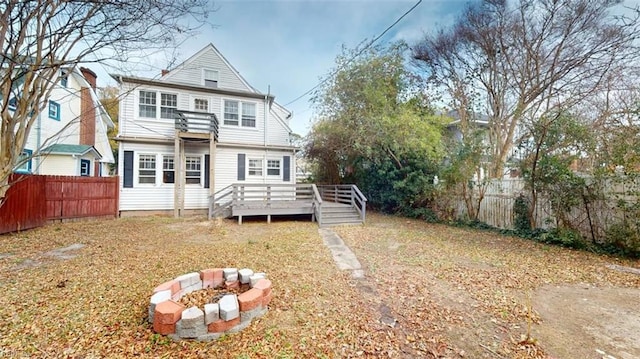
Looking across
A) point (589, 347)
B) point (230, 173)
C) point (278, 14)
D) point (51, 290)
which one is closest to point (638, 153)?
point (589, 347)

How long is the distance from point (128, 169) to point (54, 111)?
20.8 feet

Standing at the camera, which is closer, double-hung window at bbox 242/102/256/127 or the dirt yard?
the dirt yard

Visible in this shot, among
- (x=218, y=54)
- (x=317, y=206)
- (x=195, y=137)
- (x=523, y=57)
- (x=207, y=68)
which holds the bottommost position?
(x=317, y=206)

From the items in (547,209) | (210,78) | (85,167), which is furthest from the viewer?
(85,167)

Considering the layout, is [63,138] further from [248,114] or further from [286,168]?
[286,168]

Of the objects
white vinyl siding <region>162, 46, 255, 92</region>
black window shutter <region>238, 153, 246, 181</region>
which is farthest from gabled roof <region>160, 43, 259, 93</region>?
black window shutter <region>238, 153, 246, 181</region>

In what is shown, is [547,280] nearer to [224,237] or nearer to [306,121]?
[224,237]

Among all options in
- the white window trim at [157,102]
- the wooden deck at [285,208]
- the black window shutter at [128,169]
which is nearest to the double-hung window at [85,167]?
the black window shutter at [128,169]

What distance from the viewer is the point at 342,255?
6.04 meters

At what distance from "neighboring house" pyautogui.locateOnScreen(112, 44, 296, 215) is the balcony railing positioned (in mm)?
37

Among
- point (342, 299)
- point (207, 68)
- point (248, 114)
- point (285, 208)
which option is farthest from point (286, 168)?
point (342, 299)

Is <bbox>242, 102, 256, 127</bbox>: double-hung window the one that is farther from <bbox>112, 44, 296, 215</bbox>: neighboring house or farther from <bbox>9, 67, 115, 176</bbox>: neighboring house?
<bbox>9, 67, 115, 176</bbox>: neighboring house

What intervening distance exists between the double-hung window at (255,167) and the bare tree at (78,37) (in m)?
7.60

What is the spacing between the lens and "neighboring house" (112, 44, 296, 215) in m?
11.0
